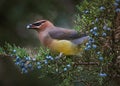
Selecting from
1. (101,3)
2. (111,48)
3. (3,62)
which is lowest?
(3,62)

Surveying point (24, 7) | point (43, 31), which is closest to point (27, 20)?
point (24, 7)

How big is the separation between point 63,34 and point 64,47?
0.22 metres

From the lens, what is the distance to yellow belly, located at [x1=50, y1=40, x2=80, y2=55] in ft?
16.4

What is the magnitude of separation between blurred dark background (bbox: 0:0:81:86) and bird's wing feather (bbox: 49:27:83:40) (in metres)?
3.23

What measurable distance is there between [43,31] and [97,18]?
1939 millimetres

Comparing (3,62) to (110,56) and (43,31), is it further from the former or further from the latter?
(110,56)

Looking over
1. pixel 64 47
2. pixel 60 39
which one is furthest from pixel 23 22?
pixel 64 47

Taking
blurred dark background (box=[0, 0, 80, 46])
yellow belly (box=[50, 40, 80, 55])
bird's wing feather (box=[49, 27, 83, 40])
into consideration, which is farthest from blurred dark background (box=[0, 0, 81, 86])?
yellow belly (box=[50, 40, 80, 55])

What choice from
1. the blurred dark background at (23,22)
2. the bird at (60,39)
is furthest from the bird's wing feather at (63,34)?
the blurred dark background at (23,22)

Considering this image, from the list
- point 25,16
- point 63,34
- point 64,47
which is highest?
point 25,16

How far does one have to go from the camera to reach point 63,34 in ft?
17.5

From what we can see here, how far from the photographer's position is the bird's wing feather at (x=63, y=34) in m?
5.12

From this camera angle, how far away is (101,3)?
385 cm

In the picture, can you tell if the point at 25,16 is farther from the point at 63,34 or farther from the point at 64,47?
the point at 64,47
